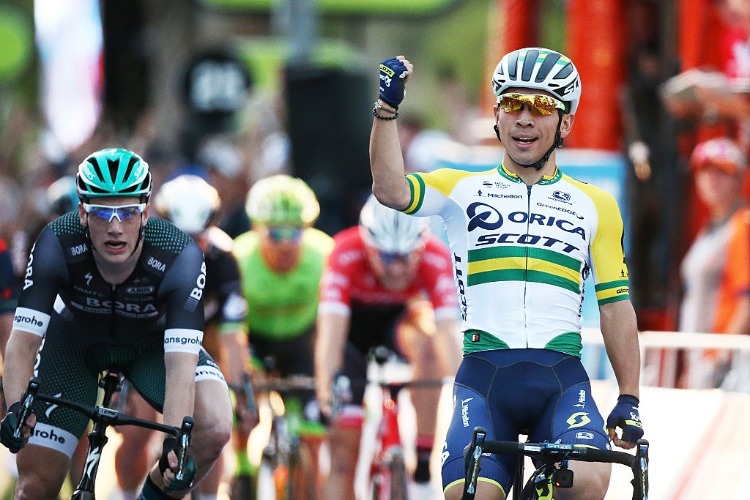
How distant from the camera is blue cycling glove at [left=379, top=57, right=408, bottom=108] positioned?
6391mm

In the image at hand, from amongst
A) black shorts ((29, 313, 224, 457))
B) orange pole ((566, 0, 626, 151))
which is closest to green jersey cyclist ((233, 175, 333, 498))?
black shorts ((29, 313, 224, 457))

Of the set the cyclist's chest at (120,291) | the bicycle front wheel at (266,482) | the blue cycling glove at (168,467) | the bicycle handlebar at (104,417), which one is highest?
the cyclist's chest at (120,291)

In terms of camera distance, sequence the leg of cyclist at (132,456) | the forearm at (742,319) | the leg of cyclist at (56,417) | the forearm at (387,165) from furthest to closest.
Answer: the forearm at (742,319)
the leg of cyclist at (132,456)
the leg of cyclist at (56,417)
the forearm at (387,165)

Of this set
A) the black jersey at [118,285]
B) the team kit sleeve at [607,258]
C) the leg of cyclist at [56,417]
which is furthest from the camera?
the leg of cyclist at [56,417]

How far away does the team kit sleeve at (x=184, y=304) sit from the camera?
742cm

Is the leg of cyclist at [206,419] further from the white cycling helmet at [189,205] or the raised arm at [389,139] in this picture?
the white cycling helmet at [189,205]

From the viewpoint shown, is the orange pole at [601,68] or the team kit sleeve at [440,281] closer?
the team kit sleeve at [440,281]

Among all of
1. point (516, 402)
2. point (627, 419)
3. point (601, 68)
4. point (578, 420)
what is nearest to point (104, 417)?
point (516, 402)

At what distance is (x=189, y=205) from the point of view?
10281mm

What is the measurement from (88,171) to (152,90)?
883 inches

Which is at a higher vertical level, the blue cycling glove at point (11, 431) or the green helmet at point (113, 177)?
the green helmet at point (113, 177)

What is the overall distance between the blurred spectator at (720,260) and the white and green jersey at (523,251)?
14.5ft

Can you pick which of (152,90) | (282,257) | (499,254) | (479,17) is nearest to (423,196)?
(499,254)

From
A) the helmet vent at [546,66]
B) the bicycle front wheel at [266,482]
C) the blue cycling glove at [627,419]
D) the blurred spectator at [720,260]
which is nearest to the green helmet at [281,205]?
the bicycle front wheel at [266,482]
